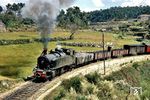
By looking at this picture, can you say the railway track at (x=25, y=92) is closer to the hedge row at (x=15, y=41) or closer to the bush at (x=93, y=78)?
the bush at (x=93, y=78)

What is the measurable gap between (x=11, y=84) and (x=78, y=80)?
9238 mm

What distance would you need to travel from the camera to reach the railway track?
4430 cm

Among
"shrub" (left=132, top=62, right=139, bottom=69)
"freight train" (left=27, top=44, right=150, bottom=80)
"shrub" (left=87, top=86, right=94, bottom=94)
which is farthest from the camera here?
"shrub" (left=132, top=62, right=139, bottom=69)

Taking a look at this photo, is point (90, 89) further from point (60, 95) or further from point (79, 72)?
point (79, 72)

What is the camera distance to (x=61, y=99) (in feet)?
143

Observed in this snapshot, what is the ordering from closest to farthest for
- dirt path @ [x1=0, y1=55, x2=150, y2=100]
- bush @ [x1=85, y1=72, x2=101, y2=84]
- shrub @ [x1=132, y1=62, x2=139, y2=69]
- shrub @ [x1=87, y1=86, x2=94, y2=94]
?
dirt path @ [x1=0, y1=55, x2=150, y2=100] → shrub @ [x1=87, y1=86, x2=94, y2=94] → bush @ [x1=85, y1=72, x2=101, y2=84] → shrub @ [x1=132, y1=62, x2=139, y2=69]

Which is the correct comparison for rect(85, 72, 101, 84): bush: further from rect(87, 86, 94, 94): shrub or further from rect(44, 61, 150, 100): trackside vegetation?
rect(87, 86, 94, 94): shrub

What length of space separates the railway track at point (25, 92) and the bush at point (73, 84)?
3014 millimetres

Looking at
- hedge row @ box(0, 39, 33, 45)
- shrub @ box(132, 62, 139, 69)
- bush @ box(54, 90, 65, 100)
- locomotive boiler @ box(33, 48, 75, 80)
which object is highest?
locomotive boiler @ box(33, 48, 75, 80)

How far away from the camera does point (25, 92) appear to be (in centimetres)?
4662

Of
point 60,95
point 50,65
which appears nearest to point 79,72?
point 50,65

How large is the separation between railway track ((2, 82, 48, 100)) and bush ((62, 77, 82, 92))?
301 centimetres

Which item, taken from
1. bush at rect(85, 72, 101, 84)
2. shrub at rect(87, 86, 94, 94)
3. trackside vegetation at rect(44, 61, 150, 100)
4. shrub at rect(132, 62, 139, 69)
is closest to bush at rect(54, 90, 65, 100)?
trackside vegetation at rect(44, 61, 150, 100)

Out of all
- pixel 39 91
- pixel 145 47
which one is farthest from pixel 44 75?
pixel 145 47
